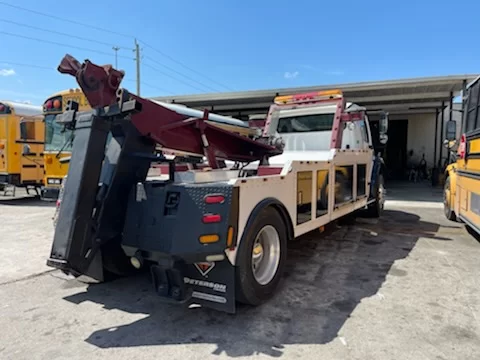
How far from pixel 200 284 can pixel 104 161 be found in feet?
4.69

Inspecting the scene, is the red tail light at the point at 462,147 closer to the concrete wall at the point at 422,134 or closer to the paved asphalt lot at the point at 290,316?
the paved asphalt lot at the point at 290,316

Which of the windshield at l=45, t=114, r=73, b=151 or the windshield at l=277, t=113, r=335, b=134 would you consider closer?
the windshield at l=277, t=113, r=335, b=134

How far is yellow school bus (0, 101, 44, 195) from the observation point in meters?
11.4

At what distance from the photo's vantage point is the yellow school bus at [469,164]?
18.0ft

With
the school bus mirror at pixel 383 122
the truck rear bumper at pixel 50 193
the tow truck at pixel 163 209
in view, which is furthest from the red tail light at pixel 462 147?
the truck rear bumper at pixel 50 193

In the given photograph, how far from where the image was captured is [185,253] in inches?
115

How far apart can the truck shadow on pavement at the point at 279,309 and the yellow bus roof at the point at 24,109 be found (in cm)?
998

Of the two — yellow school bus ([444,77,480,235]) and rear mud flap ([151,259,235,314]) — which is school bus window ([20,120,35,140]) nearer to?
rear mud flap ([151,259,235,314])

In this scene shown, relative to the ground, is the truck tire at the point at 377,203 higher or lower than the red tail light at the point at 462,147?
lower

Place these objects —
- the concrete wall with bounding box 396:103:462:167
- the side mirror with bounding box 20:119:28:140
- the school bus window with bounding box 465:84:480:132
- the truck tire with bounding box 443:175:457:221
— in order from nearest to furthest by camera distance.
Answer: the school bus window with bounding box 465:84:480:132 → the truck tire with bounding box 443:175:457:221 → the side mirror with bounding box 20:119:28:140 → the concrete wall with bounding box 396:103:462:167

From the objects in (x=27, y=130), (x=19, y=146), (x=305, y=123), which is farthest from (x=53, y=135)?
(x=305, y=123)

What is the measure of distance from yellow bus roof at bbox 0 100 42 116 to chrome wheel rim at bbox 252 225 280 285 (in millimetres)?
11217

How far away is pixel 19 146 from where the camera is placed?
38.1ft

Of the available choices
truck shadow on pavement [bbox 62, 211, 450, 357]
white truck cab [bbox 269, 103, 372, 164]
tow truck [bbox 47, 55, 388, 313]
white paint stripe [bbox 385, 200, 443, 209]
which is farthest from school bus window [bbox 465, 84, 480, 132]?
white paint stripe [bbox 385, 200, 443, 209]
